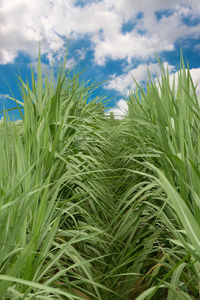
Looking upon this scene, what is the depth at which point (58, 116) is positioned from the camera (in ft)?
4.05

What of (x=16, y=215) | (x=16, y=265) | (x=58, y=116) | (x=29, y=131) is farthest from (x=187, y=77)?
(x=16, y=265)

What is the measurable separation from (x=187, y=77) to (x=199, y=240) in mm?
813

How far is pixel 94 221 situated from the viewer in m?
1.05

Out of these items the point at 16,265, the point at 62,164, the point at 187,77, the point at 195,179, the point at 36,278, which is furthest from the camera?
the point at 187,77

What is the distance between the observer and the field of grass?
53cm

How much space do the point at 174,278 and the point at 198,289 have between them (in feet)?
0.23

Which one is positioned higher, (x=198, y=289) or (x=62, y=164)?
(x=62, y=164)

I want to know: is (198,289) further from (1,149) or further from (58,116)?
(58,116)

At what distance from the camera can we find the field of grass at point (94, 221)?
0.53 metres

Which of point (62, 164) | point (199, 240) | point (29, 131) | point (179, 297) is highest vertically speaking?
point (29, 131)

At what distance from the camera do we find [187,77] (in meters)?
1.17

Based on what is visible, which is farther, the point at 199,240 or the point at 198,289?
the point at 198,289

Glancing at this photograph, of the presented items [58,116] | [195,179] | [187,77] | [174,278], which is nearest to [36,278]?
[174,278]

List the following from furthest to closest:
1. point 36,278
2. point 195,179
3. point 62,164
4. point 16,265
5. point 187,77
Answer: point 187,77 → point 62,164 → point 195,179 → point 36,278 → point 16,265
